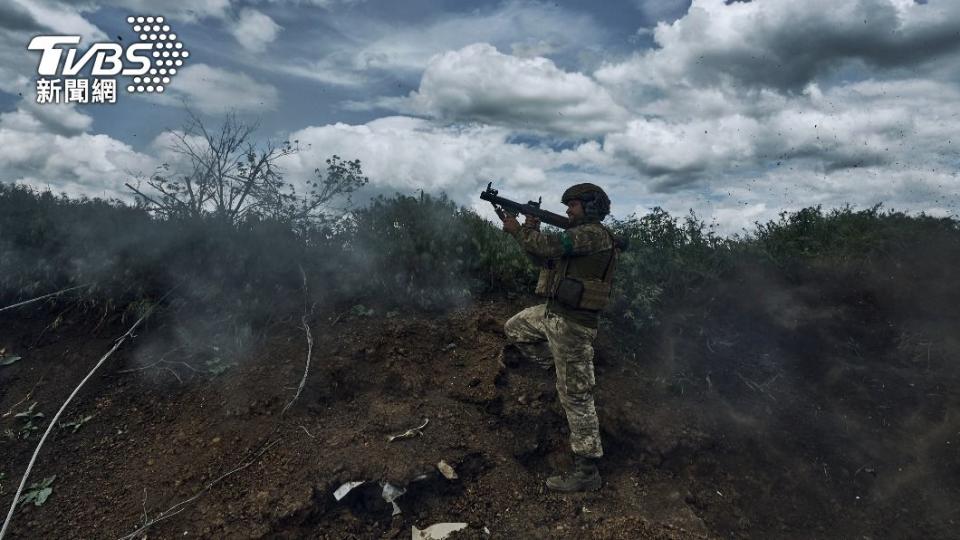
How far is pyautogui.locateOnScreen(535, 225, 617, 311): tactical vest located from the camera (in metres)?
4.18

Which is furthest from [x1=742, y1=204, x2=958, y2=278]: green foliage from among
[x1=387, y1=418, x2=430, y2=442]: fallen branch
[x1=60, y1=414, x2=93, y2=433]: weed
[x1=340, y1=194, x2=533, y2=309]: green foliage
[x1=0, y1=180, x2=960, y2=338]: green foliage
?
[x1=60, y1=414, x2=93, y2=433]: weed

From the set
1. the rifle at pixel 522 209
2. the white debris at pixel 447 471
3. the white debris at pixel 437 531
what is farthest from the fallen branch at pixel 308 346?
the rifle at pixel 522 209

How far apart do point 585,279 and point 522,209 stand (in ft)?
2.69

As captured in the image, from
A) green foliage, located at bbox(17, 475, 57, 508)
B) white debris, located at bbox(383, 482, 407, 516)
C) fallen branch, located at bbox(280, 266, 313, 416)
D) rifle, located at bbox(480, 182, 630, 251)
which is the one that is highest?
rifle, located at bbox(480, 182, 630, 251)

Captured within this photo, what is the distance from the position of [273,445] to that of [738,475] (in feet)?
13.2

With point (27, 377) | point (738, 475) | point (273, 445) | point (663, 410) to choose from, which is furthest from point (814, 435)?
point (27, 377)

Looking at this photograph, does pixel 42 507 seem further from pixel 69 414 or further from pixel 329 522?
pixel 329 522

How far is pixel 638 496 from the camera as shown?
4258 mm

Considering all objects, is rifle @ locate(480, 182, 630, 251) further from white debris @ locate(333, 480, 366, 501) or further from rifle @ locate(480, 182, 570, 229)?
white debris @ locate(333, 480, 366, 501)

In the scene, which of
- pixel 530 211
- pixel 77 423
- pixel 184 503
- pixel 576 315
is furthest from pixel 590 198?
pixel 77 423

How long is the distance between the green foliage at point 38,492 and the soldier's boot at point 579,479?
3.93m

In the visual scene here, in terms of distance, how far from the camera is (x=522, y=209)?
450 cm

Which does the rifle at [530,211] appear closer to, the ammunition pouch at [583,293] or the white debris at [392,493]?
the ammunition pouch at [583,293]

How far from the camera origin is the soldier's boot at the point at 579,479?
4188mm
